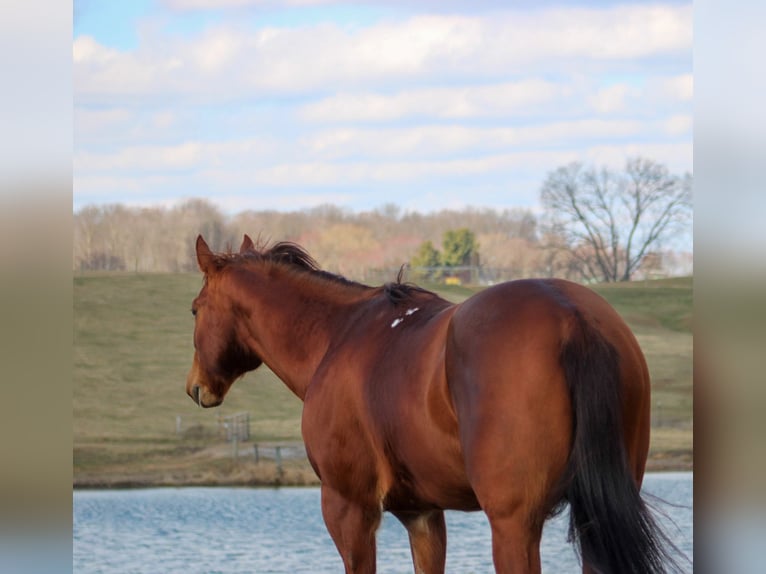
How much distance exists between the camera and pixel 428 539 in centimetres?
445

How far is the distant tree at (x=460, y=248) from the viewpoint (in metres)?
33.9

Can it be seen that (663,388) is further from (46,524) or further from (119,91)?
(46,524)

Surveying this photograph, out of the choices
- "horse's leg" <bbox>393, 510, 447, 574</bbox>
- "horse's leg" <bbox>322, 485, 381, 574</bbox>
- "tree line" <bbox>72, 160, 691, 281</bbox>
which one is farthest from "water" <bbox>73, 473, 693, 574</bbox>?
"tree line" <bbox>72, 160, 691, 281</bbox>

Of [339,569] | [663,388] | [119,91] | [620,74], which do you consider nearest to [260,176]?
[119,91]

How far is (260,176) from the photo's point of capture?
34656 millimetres

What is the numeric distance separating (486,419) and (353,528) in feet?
4.24

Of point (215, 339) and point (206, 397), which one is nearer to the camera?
point (215, 339)

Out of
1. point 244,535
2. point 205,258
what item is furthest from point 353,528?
point 244,535

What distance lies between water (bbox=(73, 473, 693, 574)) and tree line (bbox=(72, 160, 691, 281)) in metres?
12.2

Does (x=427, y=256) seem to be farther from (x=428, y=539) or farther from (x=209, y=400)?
(x=428, y=539)

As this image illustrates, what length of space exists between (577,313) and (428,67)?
3339 centimetres

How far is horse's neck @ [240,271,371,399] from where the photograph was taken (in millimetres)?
4863

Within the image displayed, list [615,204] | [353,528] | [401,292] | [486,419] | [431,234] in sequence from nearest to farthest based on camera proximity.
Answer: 1. [486,419]
2. [353,528]
3. [401,292]
4. [431,234]
5. [615,204]

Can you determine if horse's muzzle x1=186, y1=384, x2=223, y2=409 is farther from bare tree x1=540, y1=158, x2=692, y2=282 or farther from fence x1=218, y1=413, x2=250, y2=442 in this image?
bare tree x1=540, y1=158, x2=692, y2=282
